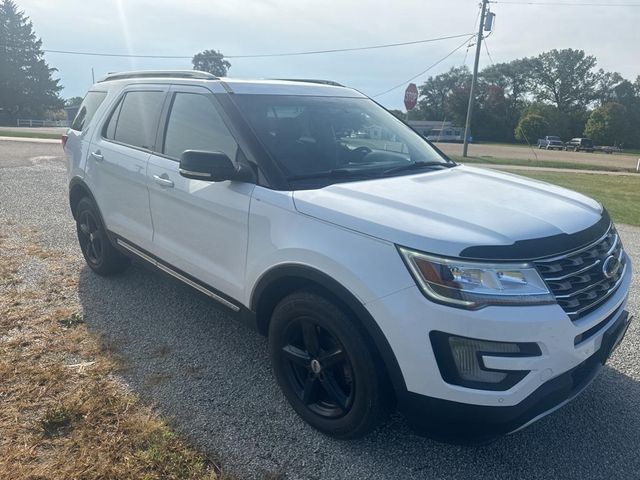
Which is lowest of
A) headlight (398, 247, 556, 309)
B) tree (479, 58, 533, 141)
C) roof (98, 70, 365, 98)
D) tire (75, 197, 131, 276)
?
tire (75, 197, 131, 276)

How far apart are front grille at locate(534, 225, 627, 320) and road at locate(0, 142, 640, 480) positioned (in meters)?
0.87

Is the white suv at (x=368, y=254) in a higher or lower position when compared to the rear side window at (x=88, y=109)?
lower

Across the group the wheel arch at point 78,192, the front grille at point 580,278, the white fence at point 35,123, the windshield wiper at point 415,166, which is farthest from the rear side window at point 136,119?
the white fence at point 35,123

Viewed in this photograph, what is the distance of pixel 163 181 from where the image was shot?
3.54 metres

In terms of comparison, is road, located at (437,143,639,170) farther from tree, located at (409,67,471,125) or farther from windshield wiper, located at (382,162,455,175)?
tree, located at (409,67,471,125)

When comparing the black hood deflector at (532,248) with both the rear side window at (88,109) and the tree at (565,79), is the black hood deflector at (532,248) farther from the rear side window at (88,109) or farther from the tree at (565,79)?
the tree at (565,79)

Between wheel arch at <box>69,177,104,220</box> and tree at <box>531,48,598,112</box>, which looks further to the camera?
tree at <box>531,48,598,112</box>

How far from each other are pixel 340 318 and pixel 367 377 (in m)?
0.30

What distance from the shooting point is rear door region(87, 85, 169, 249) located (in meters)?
3.88

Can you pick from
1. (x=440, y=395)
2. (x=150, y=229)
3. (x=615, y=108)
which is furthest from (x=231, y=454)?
(x=615, y=108)

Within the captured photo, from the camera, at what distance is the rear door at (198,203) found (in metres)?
3.01

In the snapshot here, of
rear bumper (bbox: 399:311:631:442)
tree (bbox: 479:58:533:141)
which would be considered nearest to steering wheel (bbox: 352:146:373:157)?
rear bumper (bbox: 399:311:631:442)

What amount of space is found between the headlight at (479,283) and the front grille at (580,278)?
73 mm

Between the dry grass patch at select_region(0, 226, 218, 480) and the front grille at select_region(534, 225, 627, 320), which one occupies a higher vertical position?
the front grille at select_region(534, 225, 627, 320)
